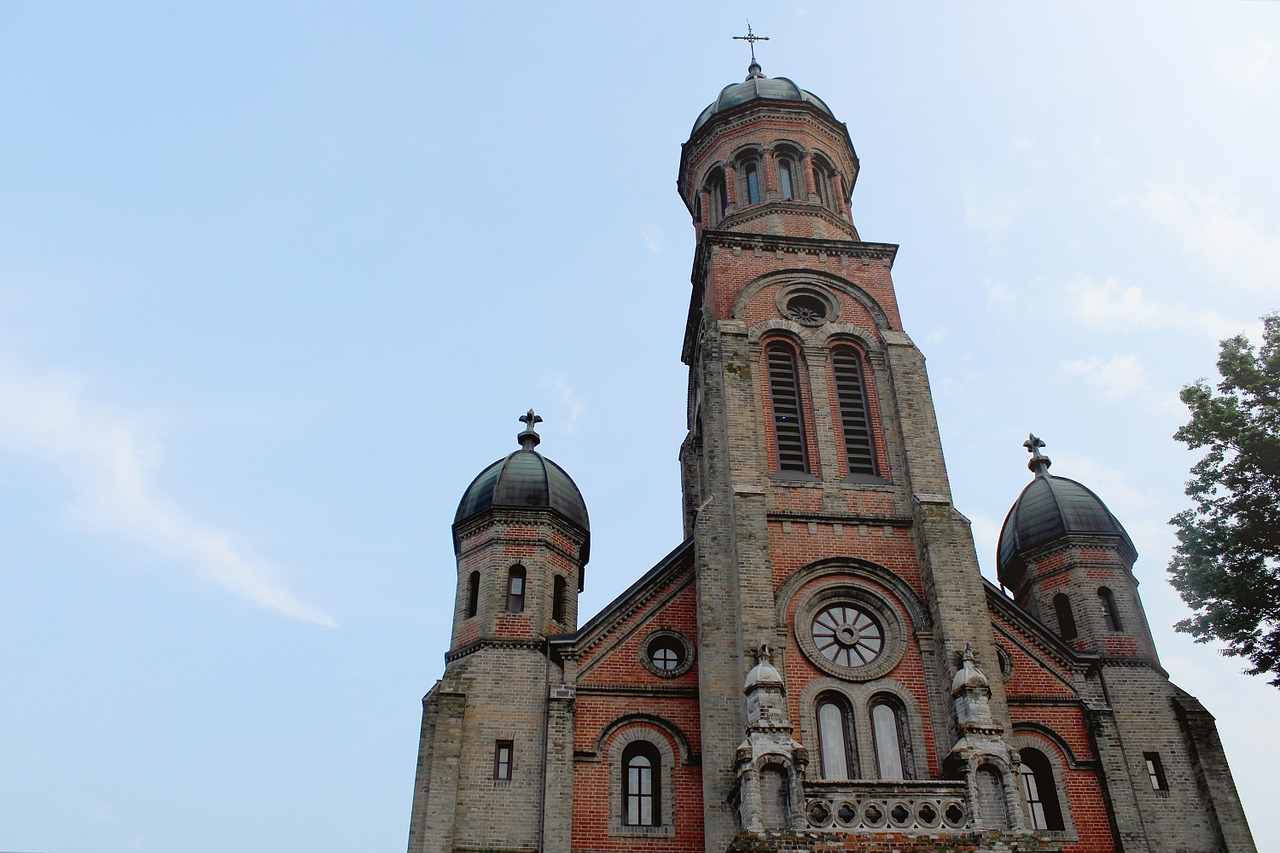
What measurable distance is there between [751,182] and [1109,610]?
1357cm

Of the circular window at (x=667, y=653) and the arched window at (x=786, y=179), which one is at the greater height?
the arched window at (x=786, y=179)

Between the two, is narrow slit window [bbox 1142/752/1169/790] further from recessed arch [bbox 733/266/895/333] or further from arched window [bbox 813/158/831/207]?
arched window [bbox 813/158/831/207]

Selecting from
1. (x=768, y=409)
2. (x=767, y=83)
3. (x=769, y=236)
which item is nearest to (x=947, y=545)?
(x=768, y=409)

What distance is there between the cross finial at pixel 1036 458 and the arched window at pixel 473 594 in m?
14.2

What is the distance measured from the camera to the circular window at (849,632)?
18409 mm

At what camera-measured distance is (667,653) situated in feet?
66.0

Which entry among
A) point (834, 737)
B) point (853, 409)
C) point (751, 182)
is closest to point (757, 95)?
point (751, 182)

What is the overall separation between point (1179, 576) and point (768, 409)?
8.15 m

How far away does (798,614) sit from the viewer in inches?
741

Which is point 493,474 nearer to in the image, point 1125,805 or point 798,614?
point 798,614

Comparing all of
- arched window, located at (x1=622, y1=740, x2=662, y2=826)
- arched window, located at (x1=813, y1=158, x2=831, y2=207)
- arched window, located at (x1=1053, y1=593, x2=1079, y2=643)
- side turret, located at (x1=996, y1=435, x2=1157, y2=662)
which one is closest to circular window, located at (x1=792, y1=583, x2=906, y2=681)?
arched window, located at (x1=622, y1=740, x2=662, y2=826)

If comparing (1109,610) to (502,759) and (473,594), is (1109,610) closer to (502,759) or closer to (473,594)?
(502,759)

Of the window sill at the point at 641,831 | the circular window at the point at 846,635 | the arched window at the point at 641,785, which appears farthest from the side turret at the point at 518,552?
the circular window at the point at 846,635

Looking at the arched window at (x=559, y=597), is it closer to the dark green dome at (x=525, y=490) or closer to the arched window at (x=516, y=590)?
the arched window at (x=516, y=590)
